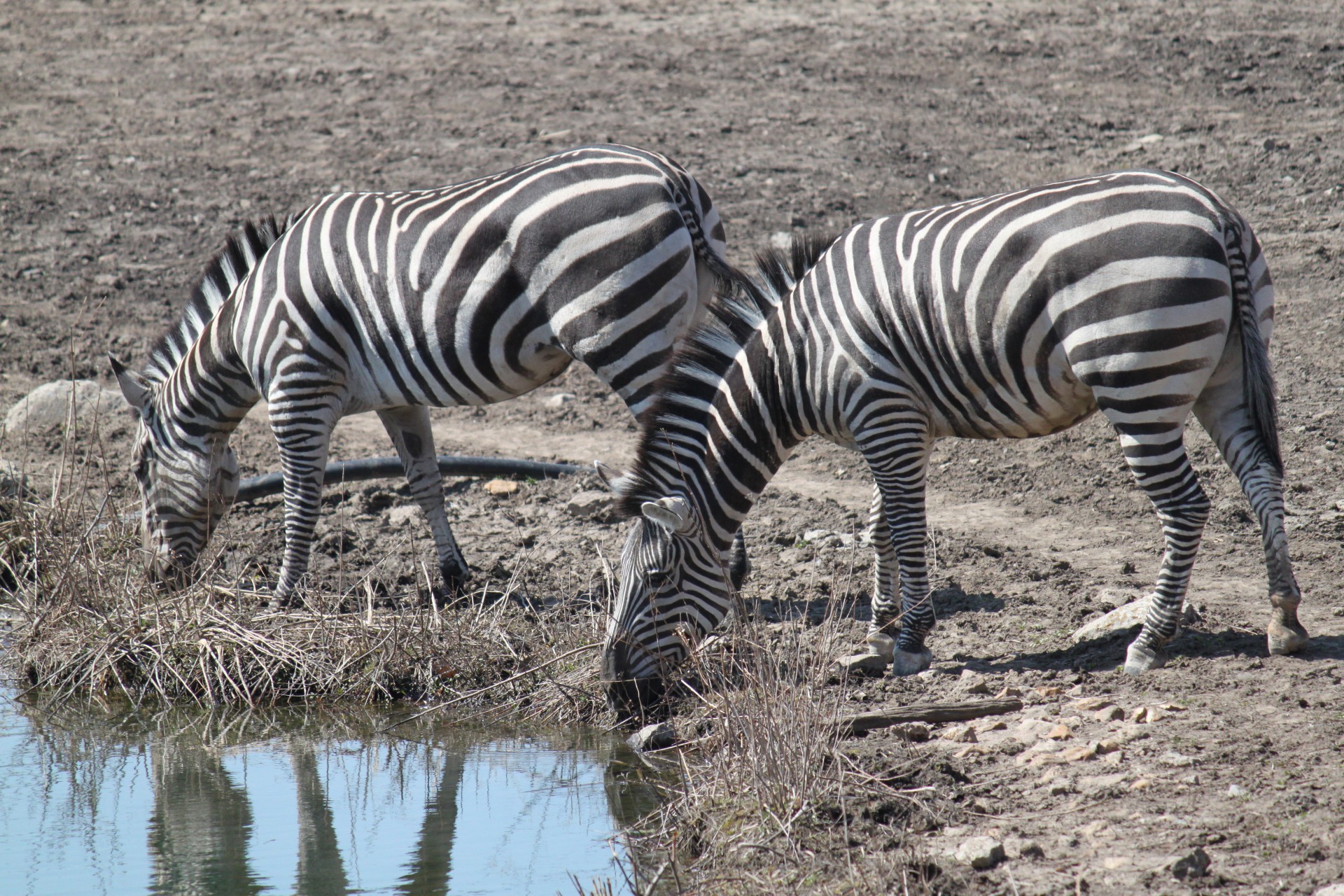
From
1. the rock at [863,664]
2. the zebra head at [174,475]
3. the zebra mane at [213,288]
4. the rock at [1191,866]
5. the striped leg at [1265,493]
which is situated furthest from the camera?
the zebra head at [174,475]

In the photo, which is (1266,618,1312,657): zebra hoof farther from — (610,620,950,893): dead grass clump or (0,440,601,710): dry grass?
(0,440,601,710): dry grass

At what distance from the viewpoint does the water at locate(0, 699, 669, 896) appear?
4.95 metres

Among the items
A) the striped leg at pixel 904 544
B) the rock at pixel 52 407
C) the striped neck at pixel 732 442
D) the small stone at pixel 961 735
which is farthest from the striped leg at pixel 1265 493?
the rock at pixel 52 407

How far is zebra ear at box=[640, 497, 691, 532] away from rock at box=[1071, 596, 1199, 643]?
80.3 inches

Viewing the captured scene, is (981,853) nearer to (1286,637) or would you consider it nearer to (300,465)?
(1286,637)

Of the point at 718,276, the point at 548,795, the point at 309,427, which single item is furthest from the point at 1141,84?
the point at 548,795

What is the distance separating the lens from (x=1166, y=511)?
5305 millimetres

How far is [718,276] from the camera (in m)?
6.41

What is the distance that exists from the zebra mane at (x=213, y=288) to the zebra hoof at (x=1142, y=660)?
16.9 ft

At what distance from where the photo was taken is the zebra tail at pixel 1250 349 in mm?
5066

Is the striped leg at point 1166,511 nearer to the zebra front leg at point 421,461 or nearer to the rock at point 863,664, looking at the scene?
the rock at point 863,664

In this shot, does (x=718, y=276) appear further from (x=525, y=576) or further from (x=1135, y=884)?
(x=1135, y=884)

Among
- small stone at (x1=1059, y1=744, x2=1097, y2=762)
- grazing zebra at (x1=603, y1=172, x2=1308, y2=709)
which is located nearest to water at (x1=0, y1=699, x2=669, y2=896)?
grazing zebra at (x1=603, y1=172, x2=1308, y2=709)

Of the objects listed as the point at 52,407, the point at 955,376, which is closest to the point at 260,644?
the point at 955,376
